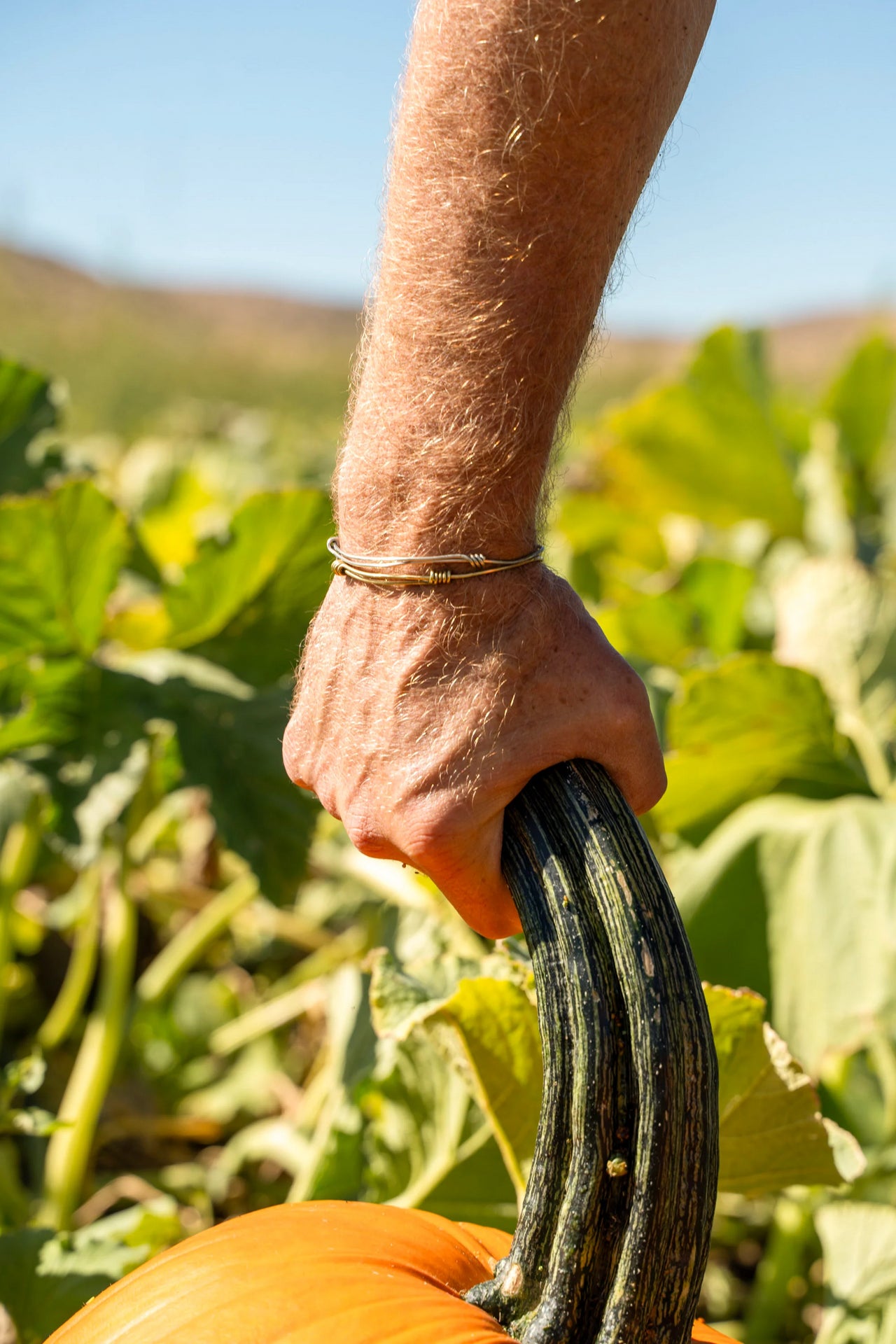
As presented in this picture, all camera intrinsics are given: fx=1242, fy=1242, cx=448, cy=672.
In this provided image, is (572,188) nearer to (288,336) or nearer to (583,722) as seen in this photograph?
(583,722)

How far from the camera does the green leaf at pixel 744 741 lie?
1.77m

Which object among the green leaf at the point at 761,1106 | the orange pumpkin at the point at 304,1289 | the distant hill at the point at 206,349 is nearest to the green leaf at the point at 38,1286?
the orange pumpkin at the point at 304,1289

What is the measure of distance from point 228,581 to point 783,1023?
3.51ft

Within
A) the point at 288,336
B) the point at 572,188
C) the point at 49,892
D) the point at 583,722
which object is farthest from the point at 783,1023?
the point at 288,336

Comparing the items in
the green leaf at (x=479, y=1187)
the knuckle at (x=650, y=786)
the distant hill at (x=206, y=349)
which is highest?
the distant hill at (x=206, y=349)

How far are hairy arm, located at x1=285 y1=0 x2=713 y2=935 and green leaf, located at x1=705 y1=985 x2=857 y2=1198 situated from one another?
0.91 feet

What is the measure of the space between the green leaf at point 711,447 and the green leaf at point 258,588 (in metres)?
1.55

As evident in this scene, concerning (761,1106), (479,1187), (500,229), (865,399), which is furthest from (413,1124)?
(865,399)

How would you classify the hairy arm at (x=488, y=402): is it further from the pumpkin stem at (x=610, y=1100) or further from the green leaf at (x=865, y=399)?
the green leaf at (x=865, y=399)

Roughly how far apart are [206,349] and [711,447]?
163 feet

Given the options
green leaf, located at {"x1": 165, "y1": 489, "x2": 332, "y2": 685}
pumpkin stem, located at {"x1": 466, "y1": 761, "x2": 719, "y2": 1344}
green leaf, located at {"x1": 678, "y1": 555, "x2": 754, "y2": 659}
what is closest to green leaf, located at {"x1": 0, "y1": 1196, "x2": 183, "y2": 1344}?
pumpkin stem, located at {"x1": 466, "y1": 761, "x2": 719, "y2": 1344}

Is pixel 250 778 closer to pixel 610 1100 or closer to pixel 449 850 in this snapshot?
pixel 449 850

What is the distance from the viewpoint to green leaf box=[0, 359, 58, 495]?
87.4 inches

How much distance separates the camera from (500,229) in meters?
1.03
